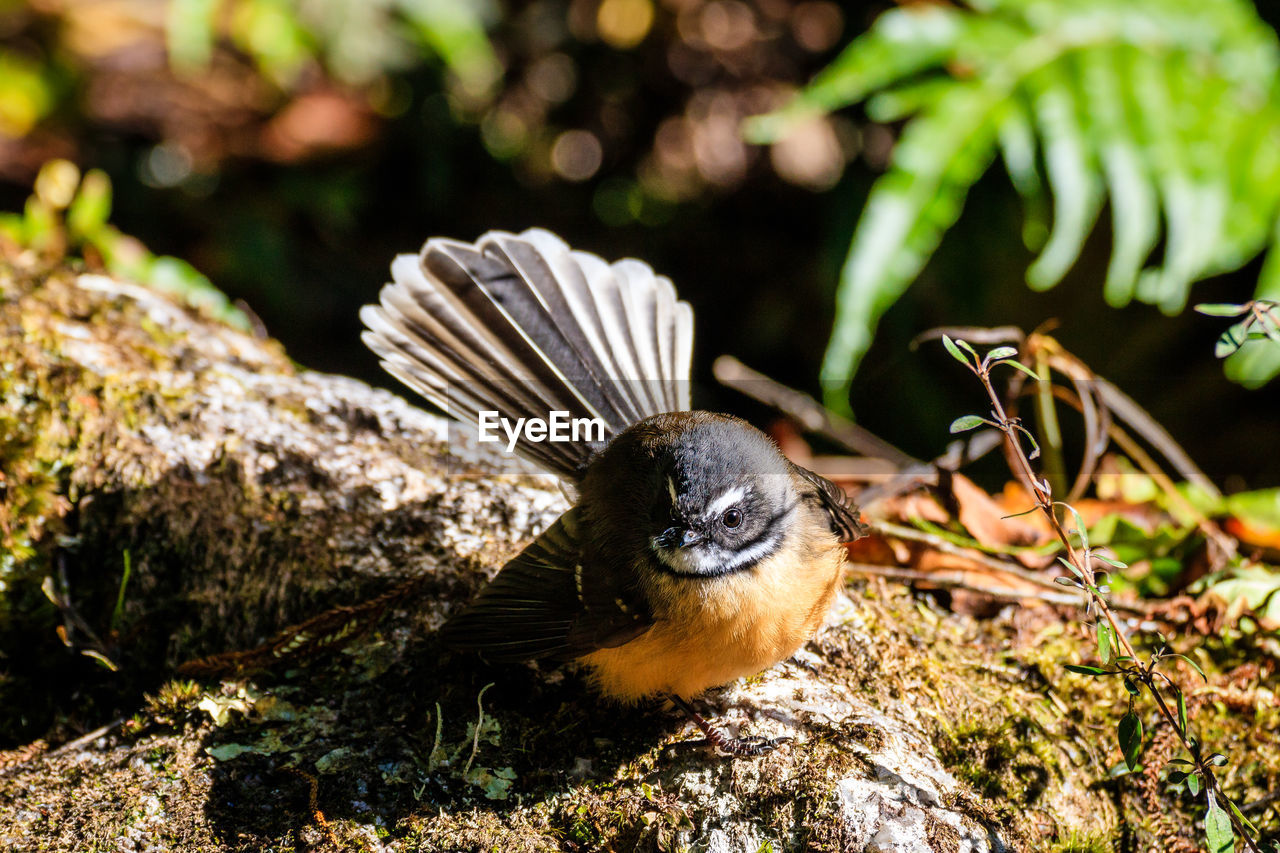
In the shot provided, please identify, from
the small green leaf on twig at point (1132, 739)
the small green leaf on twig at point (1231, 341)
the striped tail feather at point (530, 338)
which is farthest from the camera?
the striped tail feather at point (530, 338)

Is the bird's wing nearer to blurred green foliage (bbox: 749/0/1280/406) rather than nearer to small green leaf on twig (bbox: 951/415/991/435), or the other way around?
small green leaf on twig (bbox: 951/415/991/435)

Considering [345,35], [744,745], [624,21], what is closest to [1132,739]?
[744,745]

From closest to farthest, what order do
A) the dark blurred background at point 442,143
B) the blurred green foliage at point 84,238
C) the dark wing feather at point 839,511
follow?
the dark wing feather at point 839,511
the blurred green foliage at point 84,238
the dark blurred background at point 442,143

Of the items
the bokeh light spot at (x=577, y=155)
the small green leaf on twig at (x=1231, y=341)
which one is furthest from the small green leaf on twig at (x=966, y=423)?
the bokeh light spot at (x=577, y=155)

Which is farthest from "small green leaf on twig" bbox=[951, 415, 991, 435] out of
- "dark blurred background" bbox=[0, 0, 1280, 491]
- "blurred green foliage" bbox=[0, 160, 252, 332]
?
"dark blurred background" bbox=[0, 0, 1280, 491]

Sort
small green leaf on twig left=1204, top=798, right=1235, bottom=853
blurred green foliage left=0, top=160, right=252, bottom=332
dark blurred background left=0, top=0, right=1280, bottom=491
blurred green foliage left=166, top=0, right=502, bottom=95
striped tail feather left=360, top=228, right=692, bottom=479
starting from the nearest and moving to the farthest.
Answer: small green leaf on twig left=1204, top=798, right=1235, bottom=853 < striped tail feather left=360, top=228, right=692, bottom=479 < blurred green foliage left=0, top=160, right=252, bottom=332 < blurred green foliage left=166, top=0, right=502, bottom=95 < dark blurred background left=0, top=0, right=1280, bottom=491

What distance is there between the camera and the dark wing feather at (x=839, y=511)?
2735mm

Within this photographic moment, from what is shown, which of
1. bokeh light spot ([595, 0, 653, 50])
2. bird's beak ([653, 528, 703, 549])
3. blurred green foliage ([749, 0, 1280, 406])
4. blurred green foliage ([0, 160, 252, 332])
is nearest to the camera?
bird's beak ([653, 528, 703, 549])

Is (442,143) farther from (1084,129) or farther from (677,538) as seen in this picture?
(677,538)

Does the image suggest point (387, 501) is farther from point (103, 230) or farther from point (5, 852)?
point (103, 230)

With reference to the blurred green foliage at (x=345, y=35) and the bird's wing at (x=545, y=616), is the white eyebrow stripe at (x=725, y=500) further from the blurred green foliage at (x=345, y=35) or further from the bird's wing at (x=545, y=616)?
the blurred green foliage at (x=345, y=35)

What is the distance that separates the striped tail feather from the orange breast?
0.74m

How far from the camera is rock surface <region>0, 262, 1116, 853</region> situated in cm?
226

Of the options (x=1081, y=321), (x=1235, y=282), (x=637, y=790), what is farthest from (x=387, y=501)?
(x=1235, y=282)
